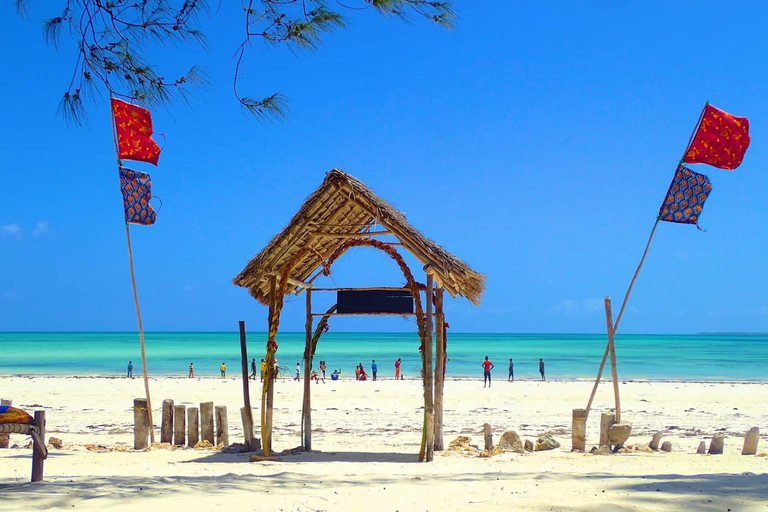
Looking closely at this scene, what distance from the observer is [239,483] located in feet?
21.4

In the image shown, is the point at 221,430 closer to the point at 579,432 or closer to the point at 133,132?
the point at 133,132

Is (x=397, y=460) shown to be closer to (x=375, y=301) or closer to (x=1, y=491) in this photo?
(x=375, y=301)

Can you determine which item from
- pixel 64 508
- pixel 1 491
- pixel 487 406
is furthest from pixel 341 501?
pixel 487 406

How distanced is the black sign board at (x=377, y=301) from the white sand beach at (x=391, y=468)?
198cm

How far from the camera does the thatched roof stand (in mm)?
9266

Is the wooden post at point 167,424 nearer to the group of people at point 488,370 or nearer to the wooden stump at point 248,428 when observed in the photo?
the wooden stump at point 248,428

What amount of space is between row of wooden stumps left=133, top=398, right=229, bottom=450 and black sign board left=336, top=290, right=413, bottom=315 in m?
2.63

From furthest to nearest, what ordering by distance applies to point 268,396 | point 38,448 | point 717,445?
1. point 717,445
2. point 268,396
3. point 38,448

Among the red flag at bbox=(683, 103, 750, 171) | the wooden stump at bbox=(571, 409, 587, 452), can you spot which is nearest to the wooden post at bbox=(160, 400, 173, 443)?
the wooden stump at bbox=(571, 409, 587, 452)

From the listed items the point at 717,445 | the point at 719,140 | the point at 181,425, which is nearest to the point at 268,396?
the point at 181,425

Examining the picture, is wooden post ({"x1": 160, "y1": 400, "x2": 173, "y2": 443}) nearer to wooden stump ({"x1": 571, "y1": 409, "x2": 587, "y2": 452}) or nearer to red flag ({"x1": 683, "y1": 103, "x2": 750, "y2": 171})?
wooden stump ({"x1": 571, "y1": 409, "x2": 587, "y2": 452})

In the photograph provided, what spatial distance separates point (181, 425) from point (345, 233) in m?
3.98

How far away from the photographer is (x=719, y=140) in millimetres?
10766

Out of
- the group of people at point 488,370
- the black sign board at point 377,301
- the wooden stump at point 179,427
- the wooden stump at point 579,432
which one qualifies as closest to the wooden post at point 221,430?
the wooden stump at point 179,427
